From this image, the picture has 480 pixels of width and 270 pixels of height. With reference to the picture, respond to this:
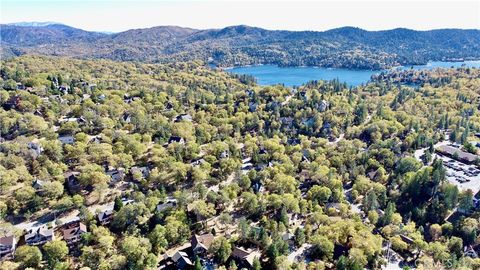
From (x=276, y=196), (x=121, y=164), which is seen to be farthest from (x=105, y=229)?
(x=276, y=196)

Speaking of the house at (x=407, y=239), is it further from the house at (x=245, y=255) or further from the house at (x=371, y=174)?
the house at (x=245, y=255)

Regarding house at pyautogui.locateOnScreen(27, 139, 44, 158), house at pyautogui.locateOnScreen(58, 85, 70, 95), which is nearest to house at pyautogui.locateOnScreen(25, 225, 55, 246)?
house at pyautogui.locateOnScreen(27, 139, 44, 158)

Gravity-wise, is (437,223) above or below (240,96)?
below

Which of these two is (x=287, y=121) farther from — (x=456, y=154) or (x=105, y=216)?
(x=105, y=216)

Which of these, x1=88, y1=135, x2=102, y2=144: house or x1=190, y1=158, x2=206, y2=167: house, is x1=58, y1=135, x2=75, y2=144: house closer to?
x1=88, y1=135, x2=102, y2=144: house

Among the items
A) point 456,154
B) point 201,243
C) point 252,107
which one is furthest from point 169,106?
point 456,154

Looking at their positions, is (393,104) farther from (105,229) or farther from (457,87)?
(105,229)
